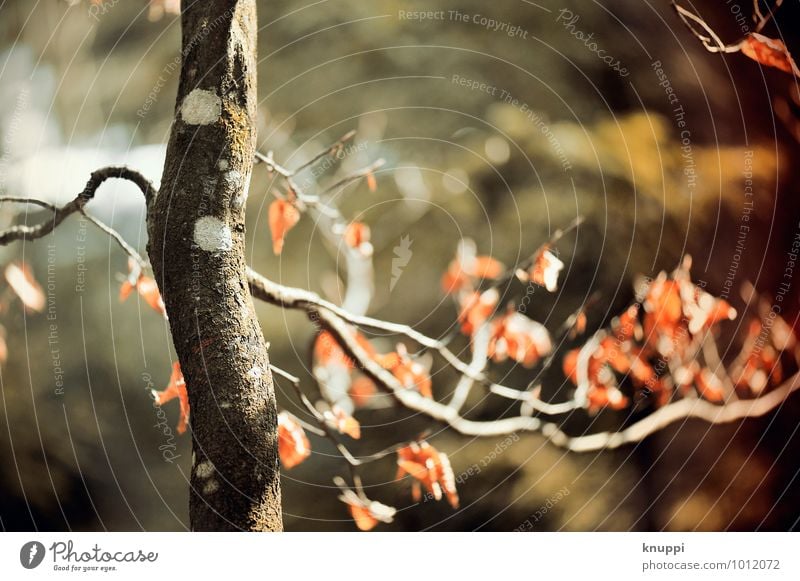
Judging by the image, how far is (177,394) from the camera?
0.72 metres

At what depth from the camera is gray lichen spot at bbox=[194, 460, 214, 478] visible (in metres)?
0.63

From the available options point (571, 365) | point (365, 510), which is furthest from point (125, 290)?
point (571, 365)

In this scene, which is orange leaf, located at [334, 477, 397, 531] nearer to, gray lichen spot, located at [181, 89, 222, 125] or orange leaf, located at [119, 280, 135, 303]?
orange leaf, located at [119, 280, 135, 303]

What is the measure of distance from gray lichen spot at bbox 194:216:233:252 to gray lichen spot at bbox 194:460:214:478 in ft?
0.71

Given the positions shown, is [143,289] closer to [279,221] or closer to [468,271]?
[279,221]

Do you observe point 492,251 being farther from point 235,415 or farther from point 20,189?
point 20,189

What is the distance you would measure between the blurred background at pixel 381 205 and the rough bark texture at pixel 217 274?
0.22 ft

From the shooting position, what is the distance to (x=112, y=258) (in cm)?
72

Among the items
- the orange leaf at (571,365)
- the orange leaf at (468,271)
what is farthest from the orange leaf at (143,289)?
the orange leaf at (571,365)

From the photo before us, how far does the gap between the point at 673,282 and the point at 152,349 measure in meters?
0.62
